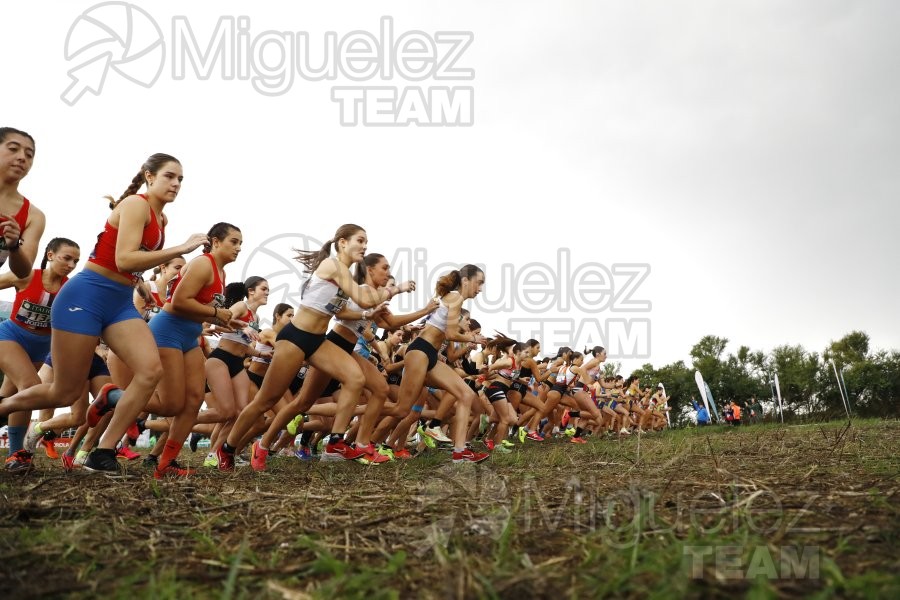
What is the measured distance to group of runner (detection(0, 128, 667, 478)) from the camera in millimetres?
4332

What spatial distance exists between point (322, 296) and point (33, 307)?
2382 mm

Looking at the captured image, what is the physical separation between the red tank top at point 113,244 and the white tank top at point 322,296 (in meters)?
1.64

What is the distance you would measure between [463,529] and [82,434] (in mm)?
6709

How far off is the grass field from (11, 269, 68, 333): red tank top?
7.27 ft

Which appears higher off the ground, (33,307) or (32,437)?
(33,307)

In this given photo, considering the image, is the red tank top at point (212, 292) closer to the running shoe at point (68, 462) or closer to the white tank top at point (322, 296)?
the white tank top at point (322, 296)

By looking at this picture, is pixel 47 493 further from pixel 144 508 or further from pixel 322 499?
pixel 322 499

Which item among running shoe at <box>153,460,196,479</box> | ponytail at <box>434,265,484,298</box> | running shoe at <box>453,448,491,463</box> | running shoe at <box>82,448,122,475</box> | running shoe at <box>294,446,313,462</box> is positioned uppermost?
ponytail at <box>434,265,484,298</box>

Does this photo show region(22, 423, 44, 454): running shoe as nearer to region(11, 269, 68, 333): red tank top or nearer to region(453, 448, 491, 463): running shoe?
region(11, 269, 68, 333): red tank top

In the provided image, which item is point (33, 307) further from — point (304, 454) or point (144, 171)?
point (304, 454)

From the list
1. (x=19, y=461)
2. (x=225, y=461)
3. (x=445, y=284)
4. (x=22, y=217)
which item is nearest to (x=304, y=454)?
(x=225, y=461)

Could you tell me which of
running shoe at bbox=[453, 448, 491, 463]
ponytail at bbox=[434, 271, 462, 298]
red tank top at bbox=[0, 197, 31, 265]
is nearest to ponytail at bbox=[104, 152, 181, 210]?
red tank top at bbox=[0, 197, 31, 265]

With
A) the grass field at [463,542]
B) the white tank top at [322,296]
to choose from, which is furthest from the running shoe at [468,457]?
the grass field at [463,542]

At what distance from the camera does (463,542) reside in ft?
7.32
